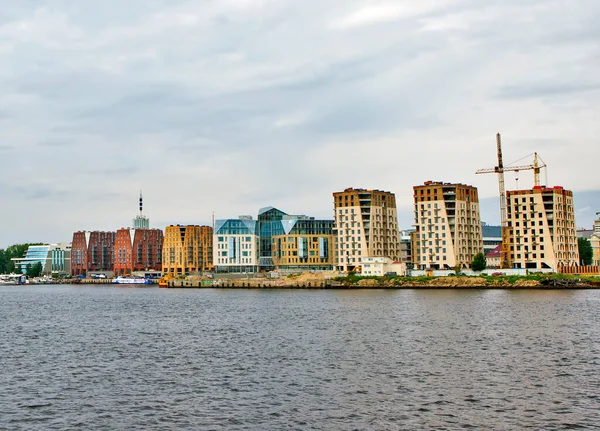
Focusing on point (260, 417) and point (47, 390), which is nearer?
point (260, 417)

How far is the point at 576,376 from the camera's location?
5394cm

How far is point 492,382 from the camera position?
52.2 metres

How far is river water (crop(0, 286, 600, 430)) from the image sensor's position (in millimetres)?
42500

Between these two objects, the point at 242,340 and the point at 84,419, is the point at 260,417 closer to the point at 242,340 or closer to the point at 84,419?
the point at 84,419

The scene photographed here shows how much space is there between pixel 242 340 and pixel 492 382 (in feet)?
114

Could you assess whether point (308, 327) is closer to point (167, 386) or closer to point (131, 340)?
point (131, 340)

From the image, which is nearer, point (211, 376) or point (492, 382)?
point (492, 382)

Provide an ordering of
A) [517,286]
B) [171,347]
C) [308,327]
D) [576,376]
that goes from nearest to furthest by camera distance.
Result: [576,376], [171,347], [308,327], [517,286]

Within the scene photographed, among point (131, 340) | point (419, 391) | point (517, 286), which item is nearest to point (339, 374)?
point (419, 391)

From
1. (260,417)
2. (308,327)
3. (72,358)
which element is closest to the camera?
(260,417)

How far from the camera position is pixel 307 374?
5622cm

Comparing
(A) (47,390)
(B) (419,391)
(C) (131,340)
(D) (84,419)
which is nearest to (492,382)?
(B) (419,391)

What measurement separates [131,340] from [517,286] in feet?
439

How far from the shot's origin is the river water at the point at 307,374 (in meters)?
42.5
